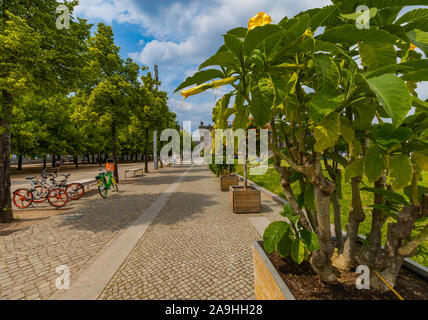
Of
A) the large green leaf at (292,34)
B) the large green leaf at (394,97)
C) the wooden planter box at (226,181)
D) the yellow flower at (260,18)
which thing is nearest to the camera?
the large green leaf at (394,97)

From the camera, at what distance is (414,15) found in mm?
964

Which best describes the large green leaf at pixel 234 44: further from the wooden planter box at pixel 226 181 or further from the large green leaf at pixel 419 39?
the wooden planter box at pixel 226 181

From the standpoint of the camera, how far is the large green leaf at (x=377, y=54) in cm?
91

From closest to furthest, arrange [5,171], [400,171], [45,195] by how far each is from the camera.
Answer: [400,171]
[5,171]
[45,195]

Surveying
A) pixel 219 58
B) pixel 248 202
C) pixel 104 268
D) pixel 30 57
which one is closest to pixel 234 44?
pixel 219 58

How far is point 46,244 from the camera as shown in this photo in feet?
14.3

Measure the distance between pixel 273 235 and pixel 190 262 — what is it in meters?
2.40

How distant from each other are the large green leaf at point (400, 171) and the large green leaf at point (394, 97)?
56 centimetres

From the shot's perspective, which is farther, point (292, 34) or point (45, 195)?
point (45, 195)

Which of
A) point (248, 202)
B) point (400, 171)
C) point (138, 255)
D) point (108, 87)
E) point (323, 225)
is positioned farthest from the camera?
point (108, 87)

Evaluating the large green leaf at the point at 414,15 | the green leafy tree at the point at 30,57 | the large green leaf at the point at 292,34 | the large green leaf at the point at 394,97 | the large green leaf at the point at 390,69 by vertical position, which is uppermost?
the green leafy tree at the point at 30,57

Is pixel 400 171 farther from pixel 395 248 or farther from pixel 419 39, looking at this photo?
pixel 395 248

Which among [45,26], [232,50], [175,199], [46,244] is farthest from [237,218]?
[45,26]

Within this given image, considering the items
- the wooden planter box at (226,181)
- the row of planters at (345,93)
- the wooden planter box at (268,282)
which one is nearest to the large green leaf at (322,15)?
the row of planters at (345,93)
